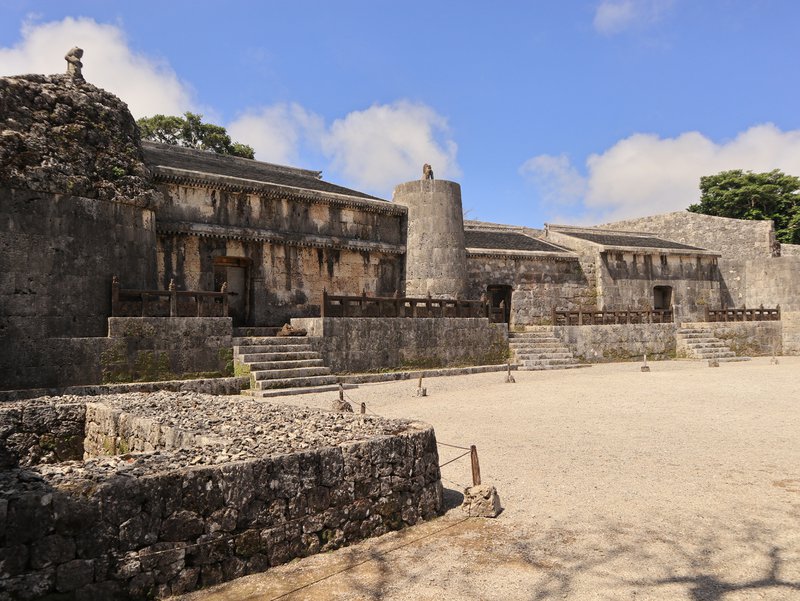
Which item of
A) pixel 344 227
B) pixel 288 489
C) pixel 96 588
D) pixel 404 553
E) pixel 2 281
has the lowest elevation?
pixel 404 553

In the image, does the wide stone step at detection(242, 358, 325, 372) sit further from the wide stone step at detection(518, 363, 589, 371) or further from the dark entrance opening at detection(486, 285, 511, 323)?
the dark entrance opening at detection(486, 285, 511, 323)

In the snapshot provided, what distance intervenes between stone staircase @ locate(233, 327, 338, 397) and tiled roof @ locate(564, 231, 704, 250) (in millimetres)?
18411

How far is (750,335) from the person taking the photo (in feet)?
87.9

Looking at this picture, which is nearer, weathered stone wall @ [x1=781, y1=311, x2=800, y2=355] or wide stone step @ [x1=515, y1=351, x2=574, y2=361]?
wide stone step @ [x1=515, y1=351, x2=574, y2=361]

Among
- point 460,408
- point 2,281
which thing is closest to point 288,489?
point 460,408

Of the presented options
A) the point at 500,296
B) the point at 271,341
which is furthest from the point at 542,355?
the point at 271,341

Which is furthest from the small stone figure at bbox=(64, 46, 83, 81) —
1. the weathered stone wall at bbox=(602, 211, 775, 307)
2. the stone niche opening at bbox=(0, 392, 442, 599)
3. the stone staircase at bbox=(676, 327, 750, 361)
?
the weathered stone wall at bbox=(602, 211, 775, 307)

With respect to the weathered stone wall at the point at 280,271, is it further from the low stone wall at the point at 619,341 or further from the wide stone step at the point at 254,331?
the low stone wall at the point at 619,341

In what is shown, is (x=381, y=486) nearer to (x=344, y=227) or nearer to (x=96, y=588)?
(x=96, y=588)

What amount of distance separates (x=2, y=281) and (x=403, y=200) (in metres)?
13.4

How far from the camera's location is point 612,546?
481cm

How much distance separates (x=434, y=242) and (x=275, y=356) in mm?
8808

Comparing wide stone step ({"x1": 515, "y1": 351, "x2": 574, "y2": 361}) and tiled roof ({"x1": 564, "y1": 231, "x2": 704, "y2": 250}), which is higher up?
tiled roof ({"x1": 564, "y1": 231, "x2": 704, "y2": 250})

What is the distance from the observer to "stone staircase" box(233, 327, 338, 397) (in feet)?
44.8
